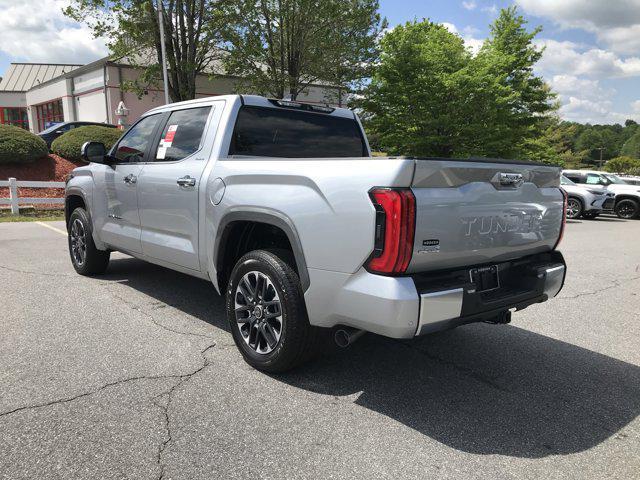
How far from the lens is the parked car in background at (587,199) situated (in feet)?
60.8

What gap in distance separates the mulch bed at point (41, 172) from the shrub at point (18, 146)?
0.33 metres

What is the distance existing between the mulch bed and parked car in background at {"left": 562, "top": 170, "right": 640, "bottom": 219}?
732 inches

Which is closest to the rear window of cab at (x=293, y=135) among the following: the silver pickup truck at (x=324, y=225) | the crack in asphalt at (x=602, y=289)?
the silver pickup truck at (x=324, y=225)

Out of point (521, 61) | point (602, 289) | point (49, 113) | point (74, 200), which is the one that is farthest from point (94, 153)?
point (49, 113)

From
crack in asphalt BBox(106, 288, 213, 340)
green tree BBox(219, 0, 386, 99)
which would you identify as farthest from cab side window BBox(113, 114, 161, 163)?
green tree BBox(219, 0, 386, 99)

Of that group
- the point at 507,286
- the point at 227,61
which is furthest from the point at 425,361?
the point at 227,61

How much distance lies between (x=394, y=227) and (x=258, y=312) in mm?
1303

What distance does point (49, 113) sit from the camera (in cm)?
4256

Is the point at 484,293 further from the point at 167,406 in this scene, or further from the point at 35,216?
the point at 35,216

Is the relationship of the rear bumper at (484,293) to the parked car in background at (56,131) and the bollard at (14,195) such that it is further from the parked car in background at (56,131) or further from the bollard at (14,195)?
the parked car in background at (56,131)

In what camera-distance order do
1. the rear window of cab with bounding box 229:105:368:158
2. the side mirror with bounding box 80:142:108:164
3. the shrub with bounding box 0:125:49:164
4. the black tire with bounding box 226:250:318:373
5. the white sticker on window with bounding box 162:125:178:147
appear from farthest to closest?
1. the shrub with bounding box 0:125:49:164
2. the side mirror with bounding box 80:142:108:164
3. the white sticker on window with bounding box 162:125:178:147
4. the rear window of cab with bounding box 229:105:368:158
5. the black tire with bounding box 226:250:318:373

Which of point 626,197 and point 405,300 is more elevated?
point 405,300

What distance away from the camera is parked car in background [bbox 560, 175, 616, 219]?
60.8 ft

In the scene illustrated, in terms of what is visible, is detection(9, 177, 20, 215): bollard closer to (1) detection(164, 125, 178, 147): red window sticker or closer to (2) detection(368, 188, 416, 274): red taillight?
(1) detection(164, 125, 178, 147): red window sticker
